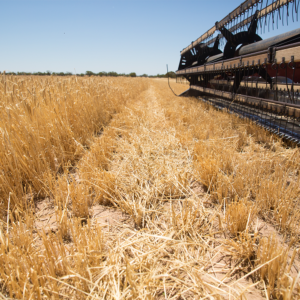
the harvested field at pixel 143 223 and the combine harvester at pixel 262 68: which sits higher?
the combine harvester at pixel 262 68

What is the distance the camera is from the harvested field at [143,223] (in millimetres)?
980

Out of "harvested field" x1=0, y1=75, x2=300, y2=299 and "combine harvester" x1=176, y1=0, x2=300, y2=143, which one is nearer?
"harvested field" x1=0, y1=75, x2=300, y2=299

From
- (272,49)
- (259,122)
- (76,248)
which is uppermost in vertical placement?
(272,49)

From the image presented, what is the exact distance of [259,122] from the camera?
3.57m

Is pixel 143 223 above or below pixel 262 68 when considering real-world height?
below

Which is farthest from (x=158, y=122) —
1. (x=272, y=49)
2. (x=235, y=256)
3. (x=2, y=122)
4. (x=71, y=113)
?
(x=235, y=256)

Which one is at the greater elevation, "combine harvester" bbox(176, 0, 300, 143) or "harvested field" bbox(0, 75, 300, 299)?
"combine harvester" bbox(176, 0, 300, 143)

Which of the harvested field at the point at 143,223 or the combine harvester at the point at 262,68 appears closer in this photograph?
the harvested field at the point at 143,223

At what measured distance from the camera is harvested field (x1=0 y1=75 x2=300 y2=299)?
0.98 m

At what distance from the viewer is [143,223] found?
144 centimetres

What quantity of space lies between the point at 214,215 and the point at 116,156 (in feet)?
5.30

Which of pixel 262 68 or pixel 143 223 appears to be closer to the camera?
pixel 143 223

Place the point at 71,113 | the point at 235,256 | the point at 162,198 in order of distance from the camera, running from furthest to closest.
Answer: the point at 71,113
the point at 162,198
the point at 235,256

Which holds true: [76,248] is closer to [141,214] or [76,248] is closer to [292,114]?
[141,214]
